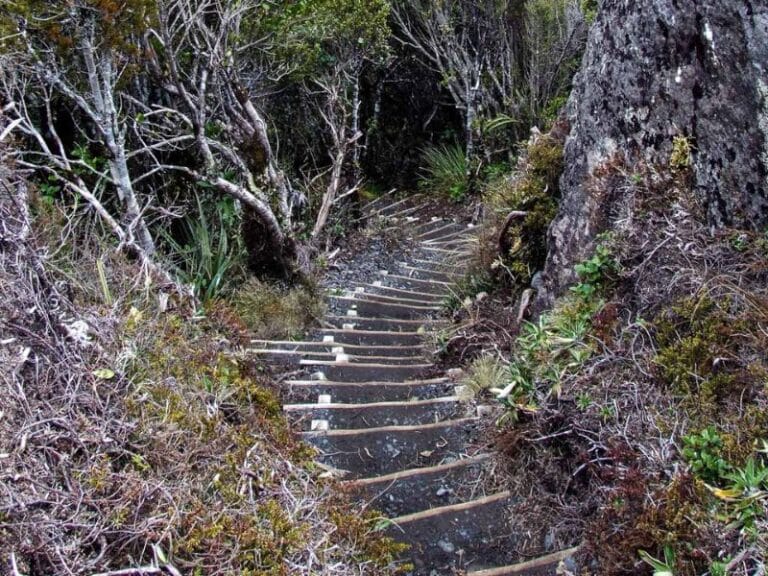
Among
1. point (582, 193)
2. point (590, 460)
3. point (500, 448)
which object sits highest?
point (582, 193)

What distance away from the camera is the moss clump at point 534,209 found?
16.9 feet

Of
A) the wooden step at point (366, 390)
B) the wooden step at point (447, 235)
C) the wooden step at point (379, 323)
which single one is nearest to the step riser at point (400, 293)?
the wooden step at point (379, 323)

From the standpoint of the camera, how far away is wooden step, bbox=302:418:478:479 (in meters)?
3.65

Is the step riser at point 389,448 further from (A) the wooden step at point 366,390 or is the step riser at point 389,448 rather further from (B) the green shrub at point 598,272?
(B) the green shrub at point 598,272

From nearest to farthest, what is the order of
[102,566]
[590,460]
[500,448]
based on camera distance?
[102,566]
[590,460]
[500,448]

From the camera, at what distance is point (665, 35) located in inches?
147

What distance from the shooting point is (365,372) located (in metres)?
4.82

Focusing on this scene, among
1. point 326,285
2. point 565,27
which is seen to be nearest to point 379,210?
point 326,285

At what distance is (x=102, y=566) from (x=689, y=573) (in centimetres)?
203

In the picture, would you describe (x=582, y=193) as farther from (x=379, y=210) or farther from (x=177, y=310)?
(x=379, y=210)

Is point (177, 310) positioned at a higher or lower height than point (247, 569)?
higher

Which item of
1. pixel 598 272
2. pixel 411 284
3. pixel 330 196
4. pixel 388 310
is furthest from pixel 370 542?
pixel 330 196

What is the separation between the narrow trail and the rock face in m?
1.24

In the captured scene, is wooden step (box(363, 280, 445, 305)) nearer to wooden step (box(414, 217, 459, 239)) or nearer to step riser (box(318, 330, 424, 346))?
step riser (box(318, 330, 424, 346))
